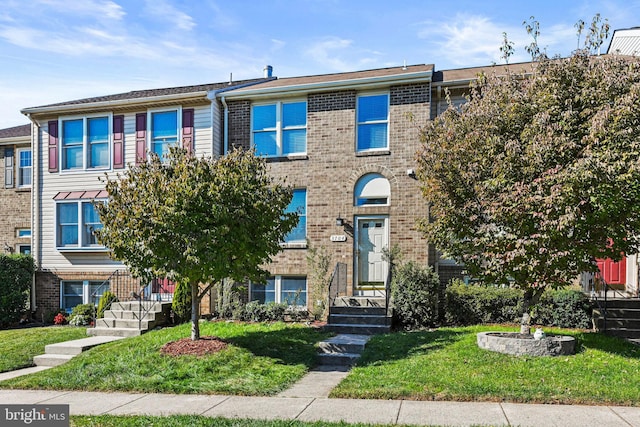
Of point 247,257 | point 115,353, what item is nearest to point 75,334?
point 115,353

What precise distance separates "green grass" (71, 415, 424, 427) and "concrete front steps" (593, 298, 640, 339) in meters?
7.75

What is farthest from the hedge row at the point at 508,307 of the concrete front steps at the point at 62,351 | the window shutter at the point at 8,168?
the window shutter at the point at 8,168

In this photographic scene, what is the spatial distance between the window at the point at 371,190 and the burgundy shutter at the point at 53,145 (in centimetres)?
1014

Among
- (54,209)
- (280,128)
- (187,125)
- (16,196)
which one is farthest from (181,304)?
(16,196)

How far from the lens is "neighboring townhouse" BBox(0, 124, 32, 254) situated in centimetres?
1944

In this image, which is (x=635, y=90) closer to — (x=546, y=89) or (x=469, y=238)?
(x=546, y=89)

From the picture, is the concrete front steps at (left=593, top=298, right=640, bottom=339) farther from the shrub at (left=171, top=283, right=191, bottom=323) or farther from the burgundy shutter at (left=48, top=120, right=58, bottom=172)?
the burgundy shutter at (left=48, top=120, right=58, bottom=172)

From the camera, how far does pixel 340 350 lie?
35.4ft

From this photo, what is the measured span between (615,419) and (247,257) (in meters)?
6.52

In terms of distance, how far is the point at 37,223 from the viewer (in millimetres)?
→ 17672

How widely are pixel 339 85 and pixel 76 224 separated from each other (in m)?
9.68

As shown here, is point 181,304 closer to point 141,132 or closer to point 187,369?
point 187,369

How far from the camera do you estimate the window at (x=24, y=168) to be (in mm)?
19516

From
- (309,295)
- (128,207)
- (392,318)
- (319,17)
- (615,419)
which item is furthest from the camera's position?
(309,295)
